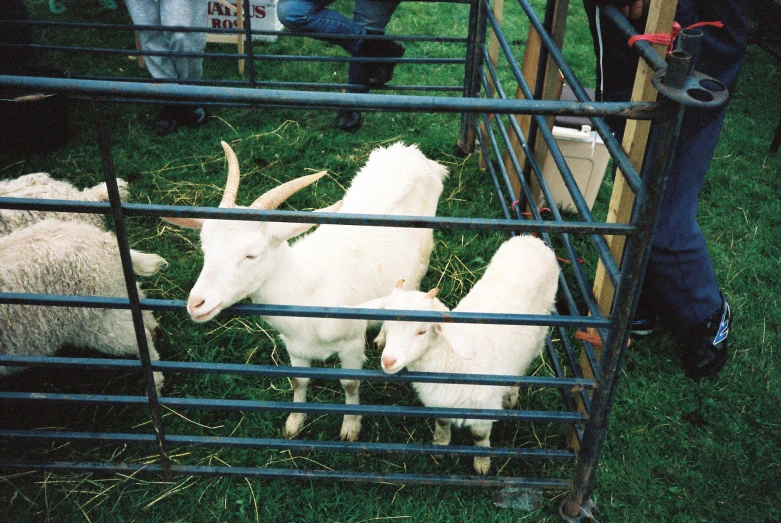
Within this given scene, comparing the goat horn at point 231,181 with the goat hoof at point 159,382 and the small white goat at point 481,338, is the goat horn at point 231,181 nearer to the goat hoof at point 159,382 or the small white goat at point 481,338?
the small white goat at point 481,338

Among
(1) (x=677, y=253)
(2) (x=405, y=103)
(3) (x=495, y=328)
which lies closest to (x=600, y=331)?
(3) (x=495, y=328)

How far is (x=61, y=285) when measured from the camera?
125 inches

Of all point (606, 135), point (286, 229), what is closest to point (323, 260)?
point (286, 229)

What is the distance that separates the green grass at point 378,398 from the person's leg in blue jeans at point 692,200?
240 millimetres

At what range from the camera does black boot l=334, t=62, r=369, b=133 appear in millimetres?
5402

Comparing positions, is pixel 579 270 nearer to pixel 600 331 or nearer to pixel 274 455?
pixel 600 331

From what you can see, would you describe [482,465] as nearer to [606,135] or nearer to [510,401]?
[510,401]

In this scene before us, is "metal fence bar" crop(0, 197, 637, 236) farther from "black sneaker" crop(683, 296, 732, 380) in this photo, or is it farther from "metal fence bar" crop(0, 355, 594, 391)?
"black sneaker" crop(683, 296, 732, 380)

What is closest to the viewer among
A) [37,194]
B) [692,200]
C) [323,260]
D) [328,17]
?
[323,260]

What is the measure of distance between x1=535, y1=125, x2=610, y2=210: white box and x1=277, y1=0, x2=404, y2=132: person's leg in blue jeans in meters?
1.57

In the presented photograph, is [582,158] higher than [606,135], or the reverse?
[606,135]

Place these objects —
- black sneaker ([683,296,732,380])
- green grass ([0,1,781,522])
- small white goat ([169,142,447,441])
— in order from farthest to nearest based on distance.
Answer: black sneaker ([683,296,732,380]) → green grass ([0,1,781,522]) → small white goat ([169,142,447,441])

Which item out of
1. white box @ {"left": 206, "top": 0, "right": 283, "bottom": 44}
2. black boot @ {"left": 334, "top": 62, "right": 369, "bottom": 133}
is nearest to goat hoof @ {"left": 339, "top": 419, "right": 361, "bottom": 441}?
black boot @ {"left": 334, "top": 62, "right": 369, "bottom": 133}

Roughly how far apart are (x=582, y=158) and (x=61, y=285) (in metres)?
3.20
